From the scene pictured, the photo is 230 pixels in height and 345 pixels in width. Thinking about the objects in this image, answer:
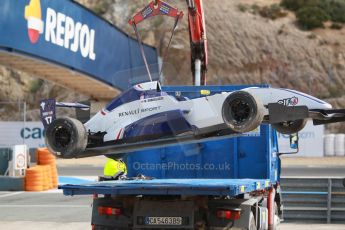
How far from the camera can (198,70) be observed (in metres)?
12.9

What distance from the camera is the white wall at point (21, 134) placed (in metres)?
39.7

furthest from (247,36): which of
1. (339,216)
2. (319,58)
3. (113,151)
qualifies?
(113,151)

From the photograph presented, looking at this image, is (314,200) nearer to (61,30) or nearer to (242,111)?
(242,111)

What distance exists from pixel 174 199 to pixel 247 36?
48.2m

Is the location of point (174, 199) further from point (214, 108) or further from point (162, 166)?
point (162, 166)

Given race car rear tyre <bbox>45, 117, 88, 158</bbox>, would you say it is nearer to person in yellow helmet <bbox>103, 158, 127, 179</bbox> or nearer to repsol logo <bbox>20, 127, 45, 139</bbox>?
person in yellow helmet <bbox>103, 158, 127, 179</bbox>

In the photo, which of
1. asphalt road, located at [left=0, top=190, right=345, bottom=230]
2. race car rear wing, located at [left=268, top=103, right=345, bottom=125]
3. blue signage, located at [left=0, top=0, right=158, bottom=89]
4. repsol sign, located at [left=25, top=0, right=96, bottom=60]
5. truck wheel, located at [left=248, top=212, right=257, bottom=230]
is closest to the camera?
race car rear wing, located at [left=268, top=103, right=345, bottom=125]

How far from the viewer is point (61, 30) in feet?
85.5

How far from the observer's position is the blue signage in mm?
22141

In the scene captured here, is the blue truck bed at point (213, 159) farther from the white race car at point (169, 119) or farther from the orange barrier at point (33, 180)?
the orange barrier at point (33, 180)

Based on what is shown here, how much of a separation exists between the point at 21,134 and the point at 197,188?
3305 centimetres

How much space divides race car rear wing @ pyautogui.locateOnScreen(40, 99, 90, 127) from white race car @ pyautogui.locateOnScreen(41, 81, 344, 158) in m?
0.50

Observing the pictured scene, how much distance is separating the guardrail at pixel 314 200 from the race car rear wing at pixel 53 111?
5974 millimetres

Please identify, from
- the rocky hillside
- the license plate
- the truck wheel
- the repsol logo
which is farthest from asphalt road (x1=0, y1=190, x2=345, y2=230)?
the rocky hillside
